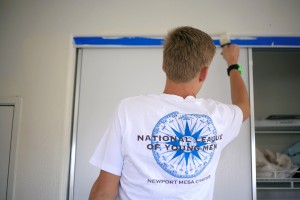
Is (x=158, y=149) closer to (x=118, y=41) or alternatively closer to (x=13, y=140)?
(x=118, y=41)

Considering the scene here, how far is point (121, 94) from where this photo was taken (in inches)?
80.8

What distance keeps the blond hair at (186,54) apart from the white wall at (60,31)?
1179 mm

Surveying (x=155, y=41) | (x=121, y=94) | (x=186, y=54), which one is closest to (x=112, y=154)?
(x=186, y=54)

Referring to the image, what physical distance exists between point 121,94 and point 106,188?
50.2 inches

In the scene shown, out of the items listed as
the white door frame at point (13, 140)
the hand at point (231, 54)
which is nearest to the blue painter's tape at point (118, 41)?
the white door frame at point (13, 140)

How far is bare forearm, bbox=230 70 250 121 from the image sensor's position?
3.40 ft

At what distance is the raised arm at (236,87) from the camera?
1043 mm

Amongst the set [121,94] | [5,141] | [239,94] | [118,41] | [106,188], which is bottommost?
[106,188]

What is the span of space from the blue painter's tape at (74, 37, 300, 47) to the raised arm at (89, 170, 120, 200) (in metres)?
1.38

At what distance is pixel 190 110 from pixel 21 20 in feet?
5.87

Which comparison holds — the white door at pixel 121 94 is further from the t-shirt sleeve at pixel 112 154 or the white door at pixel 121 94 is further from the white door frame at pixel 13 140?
the t-shirt sleeve at pixel 112 154

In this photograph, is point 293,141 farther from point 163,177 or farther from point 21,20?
point 21,20

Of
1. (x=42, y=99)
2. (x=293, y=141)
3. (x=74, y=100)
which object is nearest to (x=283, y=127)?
(x=293, y=141)

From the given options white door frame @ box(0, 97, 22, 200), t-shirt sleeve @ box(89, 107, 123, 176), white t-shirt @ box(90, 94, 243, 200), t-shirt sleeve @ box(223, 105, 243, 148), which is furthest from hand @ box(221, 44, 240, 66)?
white door frame @ box(0, 97, 22, 200)
